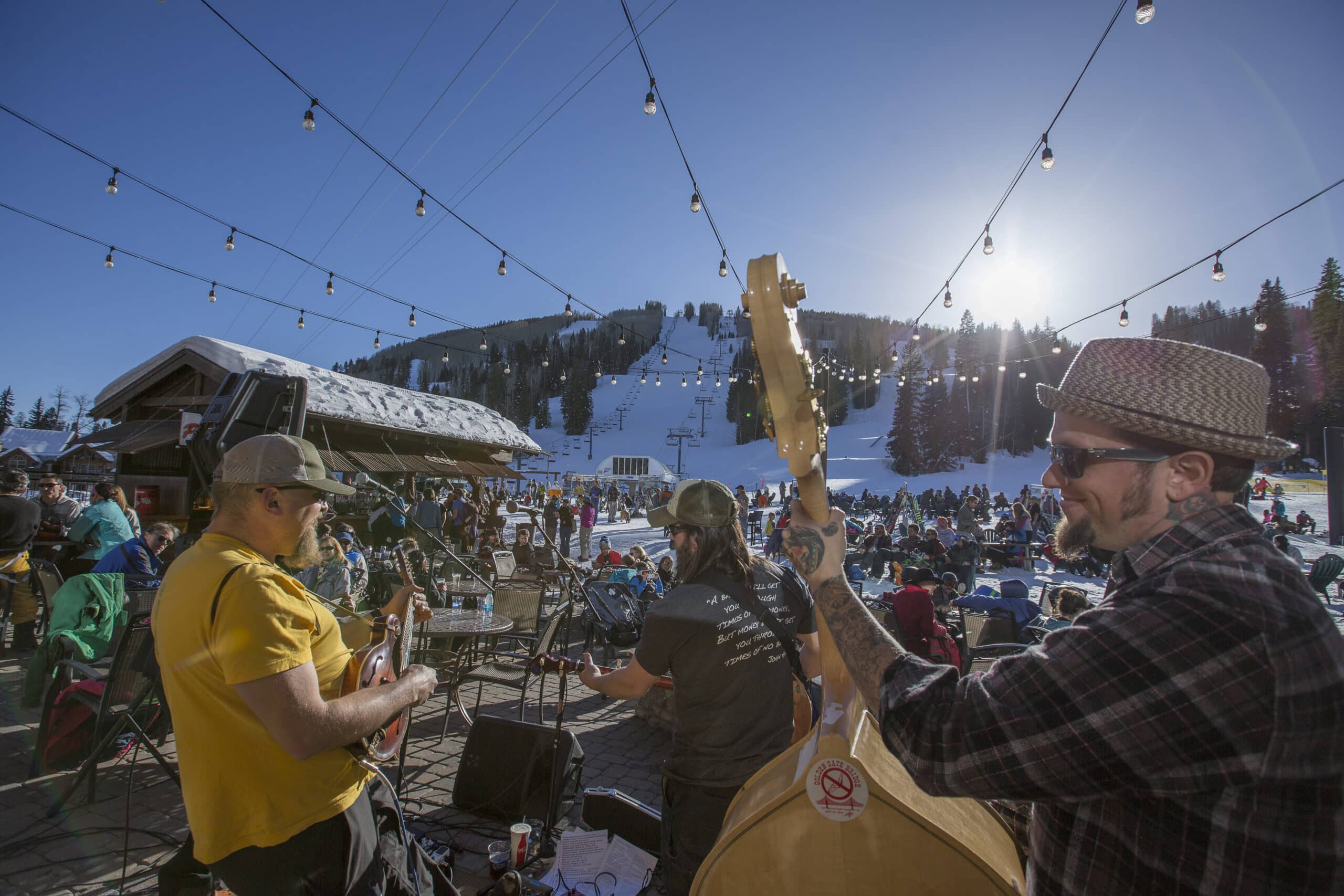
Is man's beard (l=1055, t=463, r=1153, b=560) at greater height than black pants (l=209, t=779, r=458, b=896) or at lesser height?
greater

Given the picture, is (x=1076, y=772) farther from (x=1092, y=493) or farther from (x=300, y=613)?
(x=300, y=613)

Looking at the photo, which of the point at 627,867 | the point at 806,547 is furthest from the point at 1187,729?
the point at 627,867

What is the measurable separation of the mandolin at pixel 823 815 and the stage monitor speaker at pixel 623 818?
2.16 metres

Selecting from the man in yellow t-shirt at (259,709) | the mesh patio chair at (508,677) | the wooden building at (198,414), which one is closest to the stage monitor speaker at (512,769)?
the mesh patio chair at (508,677)

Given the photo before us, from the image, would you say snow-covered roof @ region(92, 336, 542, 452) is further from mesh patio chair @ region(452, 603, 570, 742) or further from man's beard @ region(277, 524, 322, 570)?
man's beard @ region(277, 524, 322, 570)

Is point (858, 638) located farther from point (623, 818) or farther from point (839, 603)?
point (623, 818)

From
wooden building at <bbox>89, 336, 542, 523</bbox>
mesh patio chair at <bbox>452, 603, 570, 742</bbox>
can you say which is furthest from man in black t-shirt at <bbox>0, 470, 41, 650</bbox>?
mesh patio chair at <bbox>452, 603, 570, 742</bbox>

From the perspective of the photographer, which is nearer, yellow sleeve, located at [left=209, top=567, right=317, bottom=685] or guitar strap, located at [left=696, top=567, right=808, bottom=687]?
yellow sleeve, located at [left=209, top=567, right=317, bottom=685]

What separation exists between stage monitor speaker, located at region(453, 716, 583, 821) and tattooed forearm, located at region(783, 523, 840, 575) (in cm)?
289

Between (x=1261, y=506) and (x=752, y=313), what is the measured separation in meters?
37.8

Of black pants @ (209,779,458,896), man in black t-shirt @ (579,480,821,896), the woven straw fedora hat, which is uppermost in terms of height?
the woven straw fedora hat

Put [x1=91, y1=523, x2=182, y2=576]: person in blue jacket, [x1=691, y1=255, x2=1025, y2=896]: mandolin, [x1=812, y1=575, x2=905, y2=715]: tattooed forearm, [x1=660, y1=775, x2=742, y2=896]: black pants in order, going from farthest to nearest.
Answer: [x1=91, y1=523, x2=182, y2=576]: person in blue jacket < [x1=660, y1=775, x2=742, y2=896]: black pants < [x1=691, y1=255, x2=1025, y2=896]: mandolin < [x1=812, y1=575, x2=905, y2=715]: tattooed forearm

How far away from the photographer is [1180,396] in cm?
103

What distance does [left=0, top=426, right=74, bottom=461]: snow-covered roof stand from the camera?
32625mm
